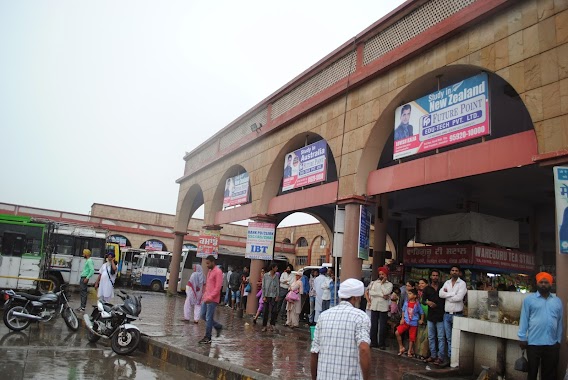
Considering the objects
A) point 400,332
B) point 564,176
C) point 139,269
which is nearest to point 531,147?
point 564,176

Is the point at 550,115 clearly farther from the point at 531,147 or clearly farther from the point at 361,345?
the point at 361,345

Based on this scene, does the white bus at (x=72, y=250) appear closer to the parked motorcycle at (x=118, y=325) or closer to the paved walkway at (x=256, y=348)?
the paved walkway at (x=256, y=348)

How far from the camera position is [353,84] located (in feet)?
36.3

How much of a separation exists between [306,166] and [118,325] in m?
6.81

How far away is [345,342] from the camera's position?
3467 millimetres

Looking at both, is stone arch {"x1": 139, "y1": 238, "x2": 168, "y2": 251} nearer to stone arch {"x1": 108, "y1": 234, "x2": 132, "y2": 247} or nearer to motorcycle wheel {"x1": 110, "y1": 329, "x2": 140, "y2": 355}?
stone arch {"x1": 108, "y1": 234, "x2": 132, "y2": 247}

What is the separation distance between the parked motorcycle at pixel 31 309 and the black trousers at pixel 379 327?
6.64m

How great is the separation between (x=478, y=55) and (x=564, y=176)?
299cm

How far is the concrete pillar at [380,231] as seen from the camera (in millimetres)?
14430

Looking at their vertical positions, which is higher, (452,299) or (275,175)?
(275,175)

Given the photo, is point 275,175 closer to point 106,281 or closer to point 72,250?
point 106,281

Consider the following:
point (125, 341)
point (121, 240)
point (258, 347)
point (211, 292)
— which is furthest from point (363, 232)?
point (121, 240)

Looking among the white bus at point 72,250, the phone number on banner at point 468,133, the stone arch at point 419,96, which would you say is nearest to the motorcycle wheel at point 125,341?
the stone arch at point 419,96

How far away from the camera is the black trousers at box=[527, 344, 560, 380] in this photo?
539 centimetres
